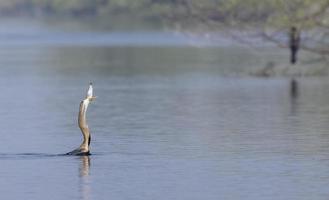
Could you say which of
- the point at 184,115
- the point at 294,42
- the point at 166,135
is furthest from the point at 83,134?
the point at 294,42

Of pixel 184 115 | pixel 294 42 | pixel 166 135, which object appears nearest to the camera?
pixel 166 135

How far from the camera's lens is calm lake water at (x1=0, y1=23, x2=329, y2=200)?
78.7ft

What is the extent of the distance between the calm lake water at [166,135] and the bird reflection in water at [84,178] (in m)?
0.02

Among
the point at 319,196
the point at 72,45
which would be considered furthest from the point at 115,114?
the point at 72,45

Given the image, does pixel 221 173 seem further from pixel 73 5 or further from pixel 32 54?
pixel 73 5

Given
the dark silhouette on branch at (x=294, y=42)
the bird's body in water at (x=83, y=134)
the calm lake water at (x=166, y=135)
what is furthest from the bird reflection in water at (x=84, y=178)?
the dark silhouette on branch at (x=294, y=42)

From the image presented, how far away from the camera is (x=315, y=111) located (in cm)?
3844

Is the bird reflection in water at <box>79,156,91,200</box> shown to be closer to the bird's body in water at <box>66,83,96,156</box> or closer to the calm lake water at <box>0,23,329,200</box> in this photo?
the calm lake water at <box>0,23,329,200</box>

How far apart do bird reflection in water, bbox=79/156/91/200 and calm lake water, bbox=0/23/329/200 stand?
A: 0.02 meters

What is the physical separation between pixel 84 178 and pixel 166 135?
7.24 meters

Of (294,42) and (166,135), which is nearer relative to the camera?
(166,135)

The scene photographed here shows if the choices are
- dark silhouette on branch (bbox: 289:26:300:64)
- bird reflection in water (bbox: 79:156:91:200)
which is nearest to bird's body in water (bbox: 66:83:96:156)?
bird reflection in water (bbox: 79:156:91:200)

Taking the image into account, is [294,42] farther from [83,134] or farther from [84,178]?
[84,178]

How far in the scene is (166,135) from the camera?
3212 centimetres
